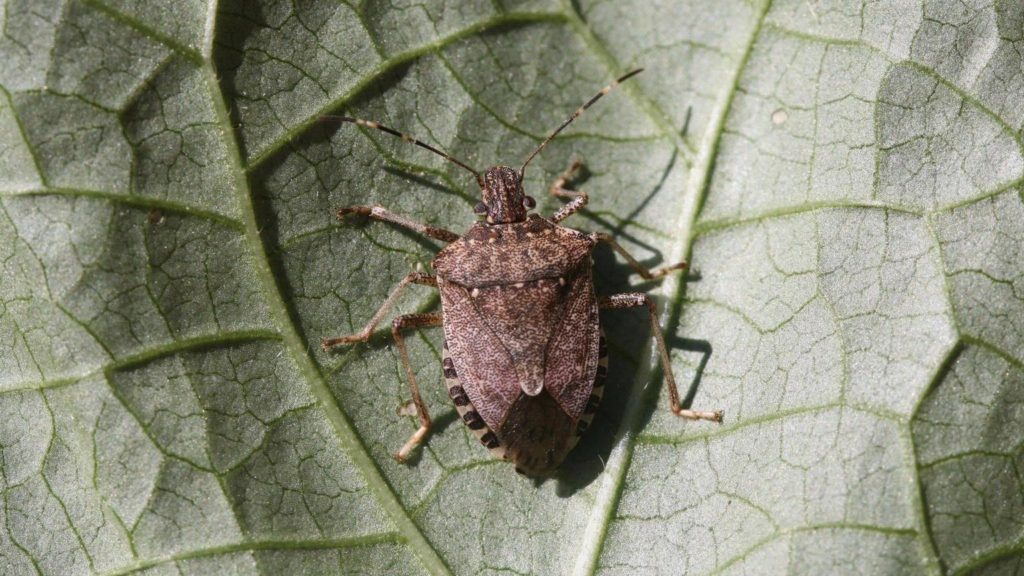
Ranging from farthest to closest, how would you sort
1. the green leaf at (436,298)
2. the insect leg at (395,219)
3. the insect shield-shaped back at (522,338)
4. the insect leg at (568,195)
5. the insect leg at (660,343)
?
the insect leg at (568,195) → the insect leg at (395,219) → the insect leg at (660,343) → the insect shield-shaped back at (522,338) → the green leaf at (436,298)

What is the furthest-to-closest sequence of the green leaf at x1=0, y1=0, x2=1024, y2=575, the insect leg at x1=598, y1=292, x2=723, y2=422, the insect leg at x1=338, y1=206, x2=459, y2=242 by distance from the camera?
the insect leg at x1=338, y1=206, x2=459, y2=242, the insect leg at x1=598, y1=292, x2=723, y2=422, the green leaf at x1=0, y1=0, x2=1024, y2=575

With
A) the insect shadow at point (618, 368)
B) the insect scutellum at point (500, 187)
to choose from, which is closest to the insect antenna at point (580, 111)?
the insect scutellum at point (500, 187)

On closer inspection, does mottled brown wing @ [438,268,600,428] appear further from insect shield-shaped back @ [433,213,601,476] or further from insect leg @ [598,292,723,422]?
insect leg @ [598,292,723,422]

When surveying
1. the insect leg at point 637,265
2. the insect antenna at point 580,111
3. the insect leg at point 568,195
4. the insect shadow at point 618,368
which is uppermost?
the insect antenna at point 580,111

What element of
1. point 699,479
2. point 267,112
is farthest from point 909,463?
point 267,112

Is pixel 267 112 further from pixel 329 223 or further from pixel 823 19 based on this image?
pixel 823 19

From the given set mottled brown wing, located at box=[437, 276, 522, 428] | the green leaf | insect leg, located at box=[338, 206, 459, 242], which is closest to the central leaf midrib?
the green leaf

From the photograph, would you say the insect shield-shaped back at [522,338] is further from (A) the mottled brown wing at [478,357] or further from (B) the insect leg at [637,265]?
(B) the insect leg at [637,265]

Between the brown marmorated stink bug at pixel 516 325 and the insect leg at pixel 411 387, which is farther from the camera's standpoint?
the insect leg at pixel 411 387
